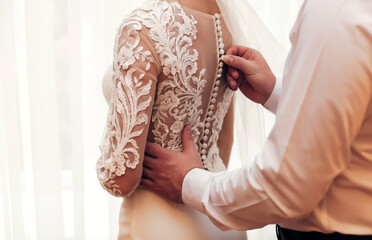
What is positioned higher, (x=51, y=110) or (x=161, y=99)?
(x=161, y=99)

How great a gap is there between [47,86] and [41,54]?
0.46ft

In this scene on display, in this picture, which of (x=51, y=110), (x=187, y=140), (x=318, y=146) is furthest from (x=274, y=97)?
(x=51, y=110)

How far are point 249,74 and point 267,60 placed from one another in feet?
0.45

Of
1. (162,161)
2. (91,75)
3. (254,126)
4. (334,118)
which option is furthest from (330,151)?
(91,75)

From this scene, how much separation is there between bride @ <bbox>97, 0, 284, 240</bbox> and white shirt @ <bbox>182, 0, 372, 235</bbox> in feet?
0.81

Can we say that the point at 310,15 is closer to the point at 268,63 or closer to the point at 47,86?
the point at 268,63

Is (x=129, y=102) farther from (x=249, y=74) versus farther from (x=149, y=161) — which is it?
(x=249, y=74)

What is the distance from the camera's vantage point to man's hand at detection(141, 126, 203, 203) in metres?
0.96

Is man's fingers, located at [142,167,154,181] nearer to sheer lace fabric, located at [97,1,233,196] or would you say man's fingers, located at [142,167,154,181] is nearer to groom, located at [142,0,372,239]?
sheer lace fabric, located at [97,1,233,196]

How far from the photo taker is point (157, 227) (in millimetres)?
1000

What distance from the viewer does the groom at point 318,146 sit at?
620 mm

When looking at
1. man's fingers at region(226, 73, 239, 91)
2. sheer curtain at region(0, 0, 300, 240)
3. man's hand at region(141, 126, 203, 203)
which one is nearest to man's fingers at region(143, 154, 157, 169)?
man's hand at region(141, 126, 203, 203)

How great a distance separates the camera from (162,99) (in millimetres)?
947

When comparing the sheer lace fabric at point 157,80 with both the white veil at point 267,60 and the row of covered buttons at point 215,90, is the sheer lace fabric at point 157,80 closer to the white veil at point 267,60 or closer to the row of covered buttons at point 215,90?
the row of covered buttons at point 215,90
